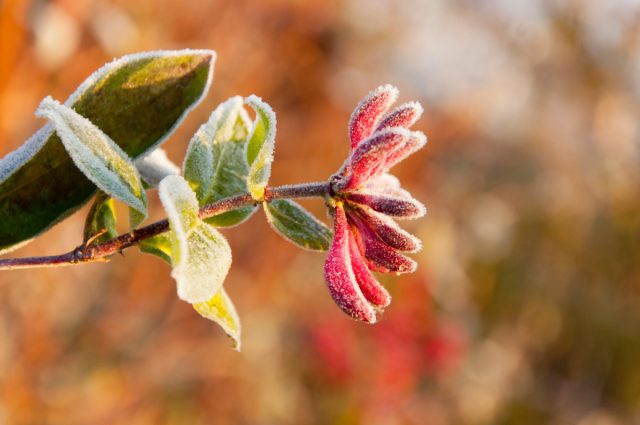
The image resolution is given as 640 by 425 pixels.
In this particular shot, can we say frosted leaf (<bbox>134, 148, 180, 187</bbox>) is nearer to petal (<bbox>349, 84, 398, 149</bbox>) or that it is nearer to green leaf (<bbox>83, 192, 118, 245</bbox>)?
green leaf (<bbox>83, 192, 118, 245</bbox>)

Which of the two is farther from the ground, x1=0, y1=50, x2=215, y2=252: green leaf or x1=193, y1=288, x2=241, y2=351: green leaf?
x1=0, y1=50, x2=215, y2=252: green leaf

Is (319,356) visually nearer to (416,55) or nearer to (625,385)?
(416,55)

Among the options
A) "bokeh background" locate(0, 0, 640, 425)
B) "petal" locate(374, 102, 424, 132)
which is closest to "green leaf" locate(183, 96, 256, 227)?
"petal" locate(374, 102, 424, 132)

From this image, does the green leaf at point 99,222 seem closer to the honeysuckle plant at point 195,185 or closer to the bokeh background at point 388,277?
the honeysuckle plant at point 195,185

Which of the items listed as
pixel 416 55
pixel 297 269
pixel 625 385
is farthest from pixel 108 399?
pixel 625 385

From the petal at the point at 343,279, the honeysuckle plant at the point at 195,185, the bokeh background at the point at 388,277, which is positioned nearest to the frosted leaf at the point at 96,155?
the honeysuckle plant at the point at 195,185

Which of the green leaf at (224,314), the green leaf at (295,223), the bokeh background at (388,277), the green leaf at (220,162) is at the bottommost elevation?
the green leaf at (224,314)
